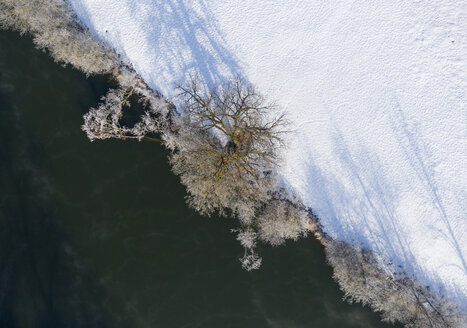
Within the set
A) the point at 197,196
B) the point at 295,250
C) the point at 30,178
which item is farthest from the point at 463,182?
the point at 30,178

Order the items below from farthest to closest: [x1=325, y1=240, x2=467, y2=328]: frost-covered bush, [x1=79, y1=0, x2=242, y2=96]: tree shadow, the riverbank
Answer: [x1=79, y1=0, x2=242, y2=96]: tree shadow
the riverbank
[x1=325, y1=240, x2=467, y2=328]: frost-covered bush

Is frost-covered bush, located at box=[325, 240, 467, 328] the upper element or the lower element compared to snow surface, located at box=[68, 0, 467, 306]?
lower

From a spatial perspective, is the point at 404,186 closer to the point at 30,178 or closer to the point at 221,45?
the point at 221,45

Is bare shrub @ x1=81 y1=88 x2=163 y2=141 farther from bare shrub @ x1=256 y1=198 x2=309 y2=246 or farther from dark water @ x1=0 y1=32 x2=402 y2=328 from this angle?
bare shrub @ x1=256 y1=198 x2=309 y2=246

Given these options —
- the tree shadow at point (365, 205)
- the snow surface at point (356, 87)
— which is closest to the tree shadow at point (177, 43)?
the snow surface at point (356, 87)

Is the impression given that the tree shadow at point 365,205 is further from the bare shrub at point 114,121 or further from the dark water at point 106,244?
the bare shrub at point 114,121

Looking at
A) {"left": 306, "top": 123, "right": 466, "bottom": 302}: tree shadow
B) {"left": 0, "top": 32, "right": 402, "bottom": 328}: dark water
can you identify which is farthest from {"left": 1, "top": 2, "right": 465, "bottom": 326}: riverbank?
{"left": 0, "top": 32, "right": 402, "bottom": 328}: dark water

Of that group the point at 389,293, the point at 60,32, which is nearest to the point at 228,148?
the point at 60,32
